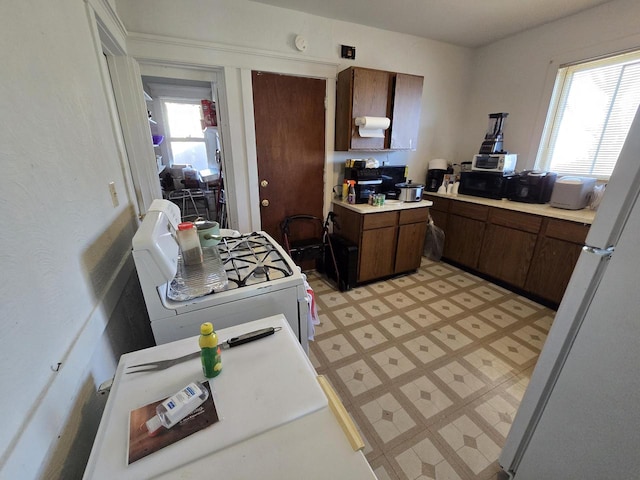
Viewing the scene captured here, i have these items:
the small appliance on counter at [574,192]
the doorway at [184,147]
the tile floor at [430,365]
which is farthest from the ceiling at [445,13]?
the doorway at [184,147]

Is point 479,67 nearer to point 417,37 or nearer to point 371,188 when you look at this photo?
point 417,37

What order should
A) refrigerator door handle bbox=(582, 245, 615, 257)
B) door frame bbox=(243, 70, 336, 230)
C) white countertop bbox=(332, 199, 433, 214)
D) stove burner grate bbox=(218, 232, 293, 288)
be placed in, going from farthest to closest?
white countertop bbox=(332, 199, 433, 214)
door frame bbox=(243, 70, 336, 230)
stove burner grate bbox=(218, 232, 293, 288)
refrigerator door handle bbox=(582, 245, 615, 257)

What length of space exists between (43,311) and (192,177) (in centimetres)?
529

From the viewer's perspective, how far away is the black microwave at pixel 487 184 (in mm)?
2807

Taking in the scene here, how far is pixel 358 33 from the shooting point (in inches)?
106

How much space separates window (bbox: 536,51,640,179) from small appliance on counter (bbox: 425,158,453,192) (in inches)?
37.0

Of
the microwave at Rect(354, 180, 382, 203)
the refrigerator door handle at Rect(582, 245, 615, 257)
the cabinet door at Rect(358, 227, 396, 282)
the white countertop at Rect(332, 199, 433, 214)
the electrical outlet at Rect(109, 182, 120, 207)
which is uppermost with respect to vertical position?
the electrical outlet at Rect(109, 182, 120, 207)

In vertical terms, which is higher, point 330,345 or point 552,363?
point 552,363

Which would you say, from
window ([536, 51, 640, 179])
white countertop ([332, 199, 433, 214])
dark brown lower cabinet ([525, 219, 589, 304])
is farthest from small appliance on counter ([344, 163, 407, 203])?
window ([536, 51, 640, 179])

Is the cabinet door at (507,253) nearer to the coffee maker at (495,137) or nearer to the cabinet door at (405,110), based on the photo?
the coffee maker at (495,137)

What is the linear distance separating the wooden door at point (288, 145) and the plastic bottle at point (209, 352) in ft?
6.89

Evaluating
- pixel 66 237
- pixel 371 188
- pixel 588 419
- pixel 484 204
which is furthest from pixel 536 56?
pixel 66 237

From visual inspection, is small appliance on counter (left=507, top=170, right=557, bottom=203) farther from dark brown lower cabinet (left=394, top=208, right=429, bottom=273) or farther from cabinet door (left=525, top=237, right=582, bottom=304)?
dark brown lower cabinet (left=394, top=208, right=429, bottom=273)

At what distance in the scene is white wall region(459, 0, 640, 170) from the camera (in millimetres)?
2258
